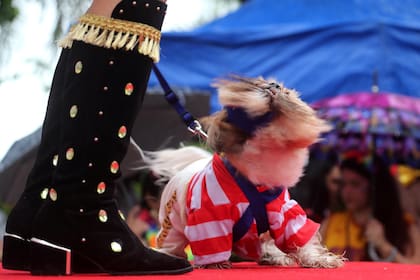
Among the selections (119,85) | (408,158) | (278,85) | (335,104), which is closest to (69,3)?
(278,85)

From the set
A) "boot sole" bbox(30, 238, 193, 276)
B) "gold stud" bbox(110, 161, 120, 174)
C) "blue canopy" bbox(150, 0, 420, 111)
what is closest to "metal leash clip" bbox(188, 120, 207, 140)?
"gold stud" bbox(110, 161, 120, 174)

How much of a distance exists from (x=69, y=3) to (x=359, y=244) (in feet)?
10.7

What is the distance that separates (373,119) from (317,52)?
2.16 ft

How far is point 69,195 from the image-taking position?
207cm

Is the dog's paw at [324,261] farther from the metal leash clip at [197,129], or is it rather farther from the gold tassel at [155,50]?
the gold tassel at [155,50]

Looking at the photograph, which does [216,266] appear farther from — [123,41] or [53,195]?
[123,41]

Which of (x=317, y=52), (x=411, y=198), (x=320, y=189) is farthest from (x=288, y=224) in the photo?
(x=411, y=198)

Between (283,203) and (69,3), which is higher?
(69,3)

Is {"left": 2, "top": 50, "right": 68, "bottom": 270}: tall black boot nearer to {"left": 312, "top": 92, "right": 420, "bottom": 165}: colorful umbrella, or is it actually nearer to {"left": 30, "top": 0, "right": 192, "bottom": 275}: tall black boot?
{"left": 30, "top": 0, "right": 192, "bottom": 275}: tall black boot

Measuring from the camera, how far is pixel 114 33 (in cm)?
208

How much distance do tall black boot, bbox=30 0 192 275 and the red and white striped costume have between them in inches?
22.7

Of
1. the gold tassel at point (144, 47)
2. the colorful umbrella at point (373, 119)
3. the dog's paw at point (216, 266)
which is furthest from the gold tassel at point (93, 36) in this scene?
the colorful umbrella at point (373, 119)

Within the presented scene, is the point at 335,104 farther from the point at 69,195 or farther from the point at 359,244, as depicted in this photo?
the point at 69,195

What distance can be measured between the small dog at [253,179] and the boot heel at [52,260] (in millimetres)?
701
